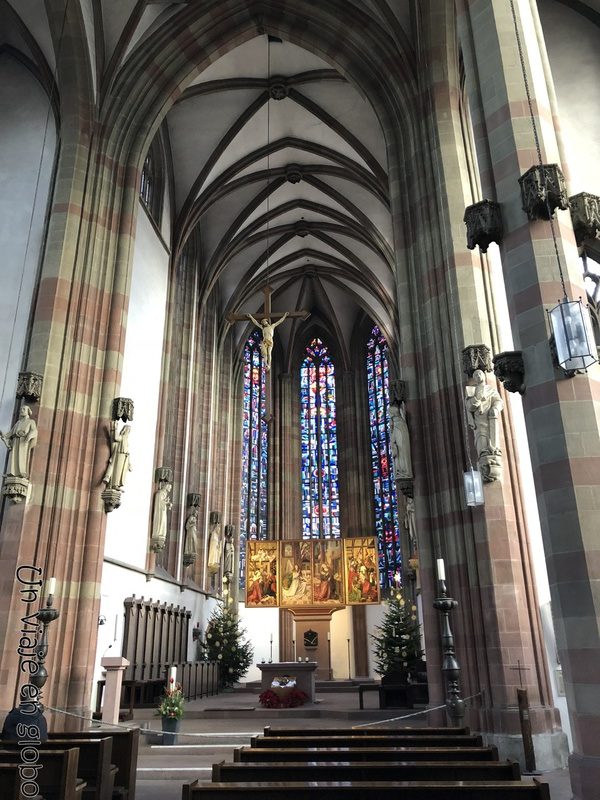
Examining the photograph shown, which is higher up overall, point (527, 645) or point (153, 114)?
point (153, 114)

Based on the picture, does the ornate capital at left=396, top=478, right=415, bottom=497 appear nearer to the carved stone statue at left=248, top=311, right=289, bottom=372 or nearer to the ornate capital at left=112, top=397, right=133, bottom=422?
the ornate capital at left=112, top=397, right=133, bottom=422

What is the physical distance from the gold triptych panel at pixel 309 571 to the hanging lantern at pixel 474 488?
12366 millimetres

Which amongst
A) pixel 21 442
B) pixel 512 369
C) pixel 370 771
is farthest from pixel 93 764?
pixel 21 442

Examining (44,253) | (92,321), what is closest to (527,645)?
(92,321)

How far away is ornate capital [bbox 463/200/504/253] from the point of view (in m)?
6.96

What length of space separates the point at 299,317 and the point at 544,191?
37.7 feet

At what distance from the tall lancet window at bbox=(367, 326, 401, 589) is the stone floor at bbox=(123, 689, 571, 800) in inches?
399

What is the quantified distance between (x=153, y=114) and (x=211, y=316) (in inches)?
432

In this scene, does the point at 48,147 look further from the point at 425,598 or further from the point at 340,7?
the point at 425,598

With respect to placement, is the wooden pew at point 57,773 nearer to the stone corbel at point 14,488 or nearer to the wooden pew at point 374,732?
the wooden pew at point 374,732

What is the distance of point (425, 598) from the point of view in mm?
11562

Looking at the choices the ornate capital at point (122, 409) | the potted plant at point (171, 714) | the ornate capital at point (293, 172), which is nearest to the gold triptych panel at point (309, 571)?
the ornate capital at point (122, 409)

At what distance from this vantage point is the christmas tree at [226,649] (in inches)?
842

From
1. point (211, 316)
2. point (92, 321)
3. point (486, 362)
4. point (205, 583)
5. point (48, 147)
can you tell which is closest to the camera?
point (486, 362)
